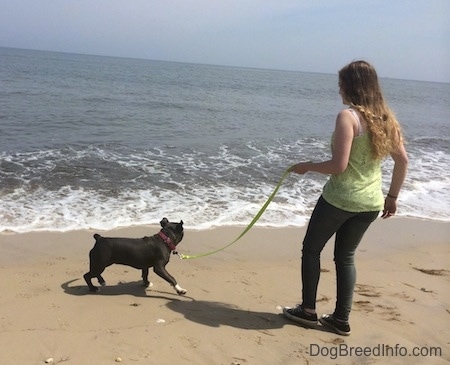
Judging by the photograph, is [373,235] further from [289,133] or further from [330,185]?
[289,133]

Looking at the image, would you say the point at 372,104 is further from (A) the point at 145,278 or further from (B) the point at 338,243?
(A) the point at 145,278

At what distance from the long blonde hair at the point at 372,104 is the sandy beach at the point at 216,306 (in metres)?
1.63

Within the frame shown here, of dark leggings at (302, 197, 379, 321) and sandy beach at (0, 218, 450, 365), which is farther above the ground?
dark leggings at (302, 197, 379, 321)

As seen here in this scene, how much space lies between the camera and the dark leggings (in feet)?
11.2

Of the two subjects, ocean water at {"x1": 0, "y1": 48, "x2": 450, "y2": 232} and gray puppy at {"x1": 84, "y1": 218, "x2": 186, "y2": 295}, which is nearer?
gray puppy at {"x1": 84, "y1": 218, "x2": 186, "y2": 295}

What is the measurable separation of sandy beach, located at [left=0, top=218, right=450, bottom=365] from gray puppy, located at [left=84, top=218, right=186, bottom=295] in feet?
0.71

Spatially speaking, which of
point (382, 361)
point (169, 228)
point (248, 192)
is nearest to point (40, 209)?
point (169, 228)

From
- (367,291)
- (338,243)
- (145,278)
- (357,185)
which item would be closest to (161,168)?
(145,278)

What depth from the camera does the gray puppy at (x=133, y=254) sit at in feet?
14.0

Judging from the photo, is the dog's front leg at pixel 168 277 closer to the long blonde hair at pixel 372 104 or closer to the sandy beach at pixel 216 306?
the sandy beach at pixel 216 306

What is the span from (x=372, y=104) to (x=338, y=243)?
1139 millimetres

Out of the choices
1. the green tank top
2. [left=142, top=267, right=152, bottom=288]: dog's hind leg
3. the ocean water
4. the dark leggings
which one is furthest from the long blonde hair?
the ocean water

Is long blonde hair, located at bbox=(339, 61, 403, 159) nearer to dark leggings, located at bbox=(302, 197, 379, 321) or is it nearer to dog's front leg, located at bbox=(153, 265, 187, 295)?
dark leggings, located at bbox=(302, 197, 379, 321)

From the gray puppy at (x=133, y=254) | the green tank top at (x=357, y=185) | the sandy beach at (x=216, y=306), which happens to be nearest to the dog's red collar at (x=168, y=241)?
the gray puppy at (x=133, y=254)
